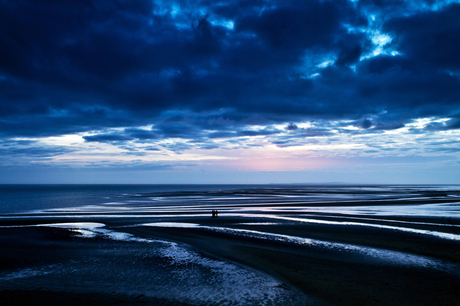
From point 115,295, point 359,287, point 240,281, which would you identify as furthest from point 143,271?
point 359,287

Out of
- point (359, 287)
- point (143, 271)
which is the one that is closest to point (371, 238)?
point (359, 287)

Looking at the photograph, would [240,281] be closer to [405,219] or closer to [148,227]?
[148,227]

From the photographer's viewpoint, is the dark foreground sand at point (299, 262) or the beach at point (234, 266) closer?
the dark foreground sand at point (299, 262)

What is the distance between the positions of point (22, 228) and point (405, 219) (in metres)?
34.2

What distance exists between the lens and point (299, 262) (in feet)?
42.1

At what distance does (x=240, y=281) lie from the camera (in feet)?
34.8

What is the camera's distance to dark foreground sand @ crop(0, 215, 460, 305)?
901 cm

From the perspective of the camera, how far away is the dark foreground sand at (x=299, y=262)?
355 inches

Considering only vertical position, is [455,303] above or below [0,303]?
below

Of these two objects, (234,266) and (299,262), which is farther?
(299,262)

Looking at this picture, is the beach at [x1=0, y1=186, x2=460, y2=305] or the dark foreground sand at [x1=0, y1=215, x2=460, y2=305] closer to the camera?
the dark foreground sand at [x1=0, y1=215, x2=460, y2=305]

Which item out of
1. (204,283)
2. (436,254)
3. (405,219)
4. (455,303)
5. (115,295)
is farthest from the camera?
(405,219)

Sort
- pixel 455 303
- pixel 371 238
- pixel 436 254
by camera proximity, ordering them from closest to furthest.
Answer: pixel 455 303, pixel 436 254, pixel 371 238

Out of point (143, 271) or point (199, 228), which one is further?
point (199, 228)
